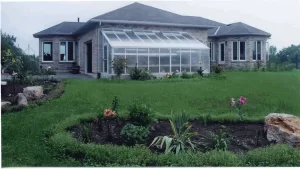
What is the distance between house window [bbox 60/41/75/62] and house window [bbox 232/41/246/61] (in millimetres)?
10542

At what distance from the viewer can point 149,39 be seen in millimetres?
16422

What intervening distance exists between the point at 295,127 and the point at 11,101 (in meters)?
7.32

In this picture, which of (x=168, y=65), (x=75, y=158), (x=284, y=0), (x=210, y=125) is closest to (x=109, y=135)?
(x=75, y=158)

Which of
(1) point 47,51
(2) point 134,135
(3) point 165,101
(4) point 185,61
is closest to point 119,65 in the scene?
(4) point 185,61

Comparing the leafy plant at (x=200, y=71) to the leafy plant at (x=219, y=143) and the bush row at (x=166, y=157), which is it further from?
the bush row at (x=166, y=157)

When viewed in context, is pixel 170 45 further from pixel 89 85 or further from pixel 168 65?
pixel 89 85

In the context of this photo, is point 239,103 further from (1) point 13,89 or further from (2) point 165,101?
(1) point 13,89

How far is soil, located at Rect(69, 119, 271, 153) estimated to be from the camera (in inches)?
271

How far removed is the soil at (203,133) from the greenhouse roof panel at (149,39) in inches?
316

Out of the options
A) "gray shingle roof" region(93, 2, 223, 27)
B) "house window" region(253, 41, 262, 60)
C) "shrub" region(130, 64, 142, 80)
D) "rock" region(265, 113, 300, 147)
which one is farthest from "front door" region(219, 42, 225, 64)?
"rock" region(265, 113, 300, 147)

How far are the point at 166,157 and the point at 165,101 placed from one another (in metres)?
3.72

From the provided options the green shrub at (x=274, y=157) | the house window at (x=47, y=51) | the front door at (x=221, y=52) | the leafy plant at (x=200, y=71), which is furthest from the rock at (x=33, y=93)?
the front door at (x=221, y=52)

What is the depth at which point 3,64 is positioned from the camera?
9188 mm

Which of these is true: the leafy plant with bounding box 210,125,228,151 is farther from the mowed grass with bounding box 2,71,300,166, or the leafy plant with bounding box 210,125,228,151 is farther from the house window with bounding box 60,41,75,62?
the house window with bounding box 60,41,75,62
